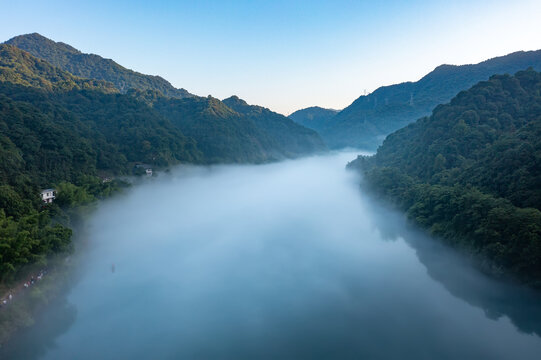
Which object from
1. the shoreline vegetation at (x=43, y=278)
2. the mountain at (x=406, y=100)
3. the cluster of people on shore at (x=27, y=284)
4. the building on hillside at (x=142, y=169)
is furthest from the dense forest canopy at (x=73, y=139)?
the mountain at (x=406, y=100)

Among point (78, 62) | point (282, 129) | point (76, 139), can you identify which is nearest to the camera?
point (76, 139)

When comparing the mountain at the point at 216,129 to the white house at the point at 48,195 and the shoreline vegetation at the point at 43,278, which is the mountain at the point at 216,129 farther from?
the shoreline vegetation at the point at 43,278

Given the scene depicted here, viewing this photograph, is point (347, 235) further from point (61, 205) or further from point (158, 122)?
point (158, 122)

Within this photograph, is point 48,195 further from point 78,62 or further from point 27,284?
point 78,62

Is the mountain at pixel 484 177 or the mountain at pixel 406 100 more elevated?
the mountain at pixel 406 100

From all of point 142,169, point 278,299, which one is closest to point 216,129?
point 142,169

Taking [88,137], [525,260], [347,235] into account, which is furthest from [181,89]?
[525,260]
